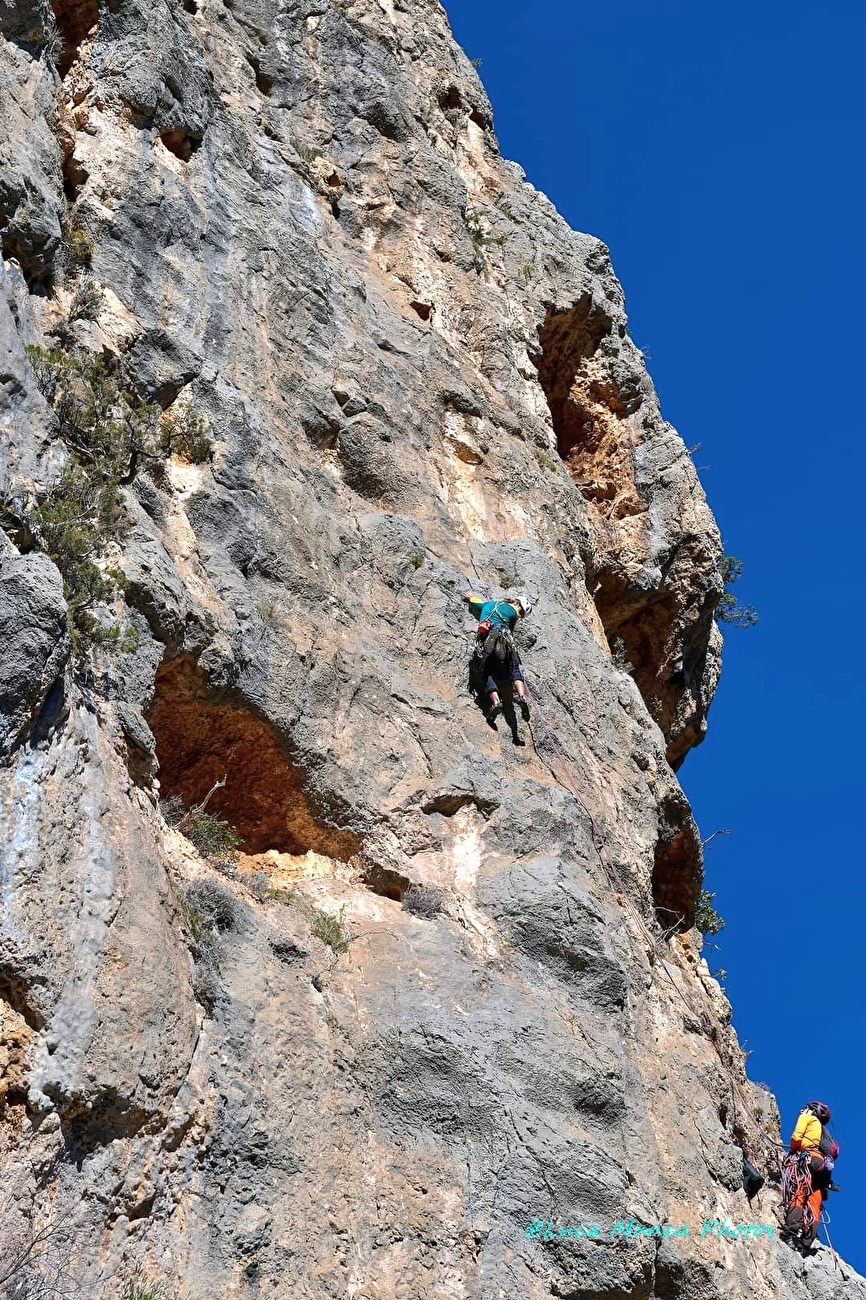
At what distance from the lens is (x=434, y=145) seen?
1869cm

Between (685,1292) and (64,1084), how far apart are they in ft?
18.2

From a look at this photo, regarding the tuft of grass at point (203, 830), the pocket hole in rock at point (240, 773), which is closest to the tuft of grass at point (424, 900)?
the pocket hole in rock at point (240, 773)

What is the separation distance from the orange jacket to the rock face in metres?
0.66

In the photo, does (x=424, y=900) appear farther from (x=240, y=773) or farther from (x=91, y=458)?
(x=91, y=458)

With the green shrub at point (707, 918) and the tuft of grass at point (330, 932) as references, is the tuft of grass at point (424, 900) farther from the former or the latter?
the green shrub at point (707, 918)

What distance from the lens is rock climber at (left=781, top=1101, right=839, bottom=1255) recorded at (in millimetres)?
13102

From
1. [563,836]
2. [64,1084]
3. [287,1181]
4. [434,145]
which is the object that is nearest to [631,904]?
[563,836]

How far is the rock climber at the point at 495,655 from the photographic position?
12.3 m

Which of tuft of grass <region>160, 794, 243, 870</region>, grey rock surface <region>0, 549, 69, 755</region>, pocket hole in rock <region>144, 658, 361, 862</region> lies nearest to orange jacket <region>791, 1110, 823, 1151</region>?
pocket hole in rock <region>144, 658, 361, 862</region>

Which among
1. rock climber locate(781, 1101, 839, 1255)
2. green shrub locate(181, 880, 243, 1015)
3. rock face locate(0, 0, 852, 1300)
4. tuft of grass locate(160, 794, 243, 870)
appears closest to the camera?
rock face locate(0, 0, 852, 1300)

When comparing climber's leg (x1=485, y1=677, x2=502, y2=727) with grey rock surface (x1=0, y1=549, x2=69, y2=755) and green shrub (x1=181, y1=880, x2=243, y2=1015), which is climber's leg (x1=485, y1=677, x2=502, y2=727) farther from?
grey rock surface (x1=0, y1=549, x2=69, y2=755)

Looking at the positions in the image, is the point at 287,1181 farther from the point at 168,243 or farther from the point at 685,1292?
the point at 168,243

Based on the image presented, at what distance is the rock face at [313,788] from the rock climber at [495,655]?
190 millimetres

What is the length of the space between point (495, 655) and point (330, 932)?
3.50 m
